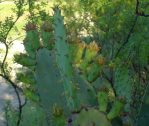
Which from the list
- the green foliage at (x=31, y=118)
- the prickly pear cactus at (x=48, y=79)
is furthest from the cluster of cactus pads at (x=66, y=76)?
the green foliage at (x=31, y=118)

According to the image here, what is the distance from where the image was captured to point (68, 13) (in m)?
7.41

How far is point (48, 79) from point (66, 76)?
49cm

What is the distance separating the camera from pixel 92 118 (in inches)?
144

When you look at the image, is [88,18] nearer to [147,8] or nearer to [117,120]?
[147,8]

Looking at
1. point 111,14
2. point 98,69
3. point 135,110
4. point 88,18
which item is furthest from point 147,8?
point 88,18

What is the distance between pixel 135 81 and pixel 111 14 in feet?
4.11

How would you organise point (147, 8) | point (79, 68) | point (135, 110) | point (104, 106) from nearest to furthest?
point (104, 106) < point (79, 68) < point (135, 110) < point (147, 8)

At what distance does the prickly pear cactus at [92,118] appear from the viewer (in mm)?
3631

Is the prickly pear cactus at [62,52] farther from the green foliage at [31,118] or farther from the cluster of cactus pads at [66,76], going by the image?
the green foliage at [31,118]

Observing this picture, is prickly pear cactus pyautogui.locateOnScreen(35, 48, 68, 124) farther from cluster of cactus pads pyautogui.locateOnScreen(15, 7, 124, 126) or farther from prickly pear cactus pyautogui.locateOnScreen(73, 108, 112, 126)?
prickly pear cactus pyautogui.locateOnScreen(73, 108, 112, 126)

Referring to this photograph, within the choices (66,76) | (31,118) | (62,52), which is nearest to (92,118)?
(66,76)

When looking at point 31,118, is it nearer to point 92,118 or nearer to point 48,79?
point 48,79

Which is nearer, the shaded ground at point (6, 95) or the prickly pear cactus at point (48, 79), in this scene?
the prickly pear cactus at point (48, 79)

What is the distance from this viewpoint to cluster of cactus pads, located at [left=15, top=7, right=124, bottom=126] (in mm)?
3613
